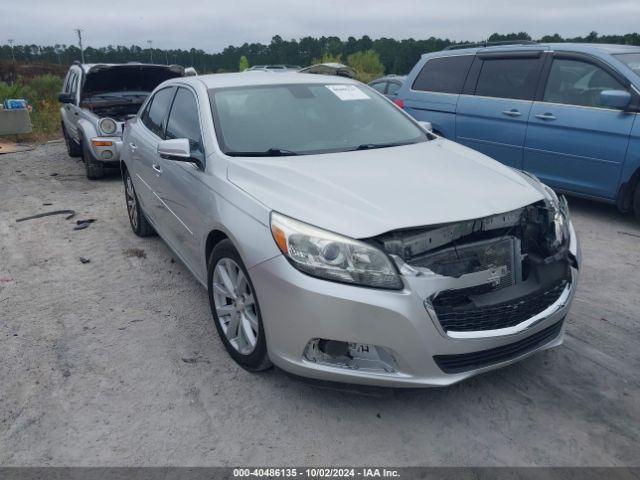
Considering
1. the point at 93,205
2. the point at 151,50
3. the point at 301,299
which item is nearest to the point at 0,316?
the point at 301,299

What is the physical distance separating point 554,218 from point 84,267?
391cm

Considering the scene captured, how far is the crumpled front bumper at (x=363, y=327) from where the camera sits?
2480 mm

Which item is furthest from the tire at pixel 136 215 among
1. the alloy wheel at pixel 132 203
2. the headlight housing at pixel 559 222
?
the headlight housing at pixel 559 222

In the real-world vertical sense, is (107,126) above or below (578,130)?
below

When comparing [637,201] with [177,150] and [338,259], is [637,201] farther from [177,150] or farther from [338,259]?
[177,150]

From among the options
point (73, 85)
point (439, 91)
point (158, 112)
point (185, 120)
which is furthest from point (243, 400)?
point (73, 85)

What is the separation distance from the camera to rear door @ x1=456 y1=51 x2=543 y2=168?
6469 millimetres

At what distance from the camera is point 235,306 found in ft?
10.5

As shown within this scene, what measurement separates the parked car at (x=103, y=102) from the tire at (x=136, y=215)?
8.57 feet

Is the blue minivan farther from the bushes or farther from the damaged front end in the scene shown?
the bushes

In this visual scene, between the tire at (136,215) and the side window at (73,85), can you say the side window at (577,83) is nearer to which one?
the tire at (136,215)

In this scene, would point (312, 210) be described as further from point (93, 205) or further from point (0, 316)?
point (93, 205)

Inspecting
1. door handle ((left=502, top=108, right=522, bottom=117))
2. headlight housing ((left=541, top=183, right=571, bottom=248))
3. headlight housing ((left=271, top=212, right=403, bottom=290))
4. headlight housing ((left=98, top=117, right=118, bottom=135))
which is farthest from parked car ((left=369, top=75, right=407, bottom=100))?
headlight housing ((left=271, top=212, right=403, bottom=290))

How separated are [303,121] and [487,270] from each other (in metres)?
1.79
